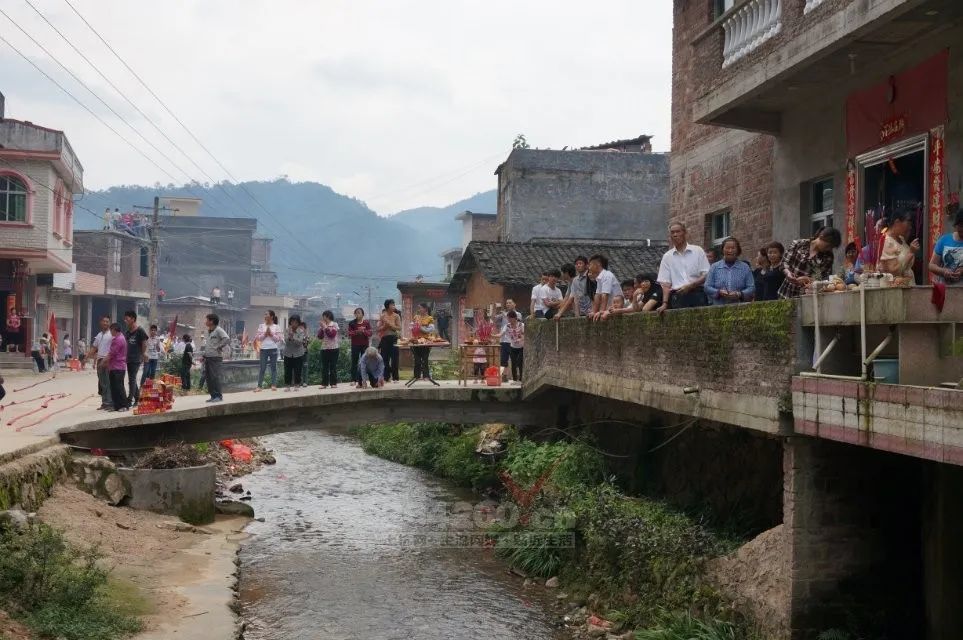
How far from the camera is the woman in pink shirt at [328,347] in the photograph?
1859 centimetres

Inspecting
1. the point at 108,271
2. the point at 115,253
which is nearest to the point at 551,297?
the point at 108,271

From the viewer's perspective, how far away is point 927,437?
6.80 m

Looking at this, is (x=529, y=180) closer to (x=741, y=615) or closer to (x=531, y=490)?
(x=531, y=490)

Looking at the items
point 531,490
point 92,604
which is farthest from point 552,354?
point 92,604

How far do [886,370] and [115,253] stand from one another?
→ 153 ft

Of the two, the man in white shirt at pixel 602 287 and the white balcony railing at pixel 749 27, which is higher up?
the white balcony railing at pixel 749 27

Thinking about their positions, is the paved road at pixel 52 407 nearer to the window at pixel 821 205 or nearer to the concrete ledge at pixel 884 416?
the window at pixel 821 205

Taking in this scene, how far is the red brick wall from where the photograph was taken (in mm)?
14414

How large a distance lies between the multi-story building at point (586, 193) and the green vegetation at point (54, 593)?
2926 cm

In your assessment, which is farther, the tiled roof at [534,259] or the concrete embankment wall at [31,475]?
the tiled roof at [534,259]

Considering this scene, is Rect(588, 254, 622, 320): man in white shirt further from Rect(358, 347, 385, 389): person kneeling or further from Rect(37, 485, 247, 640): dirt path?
Rect(37, 485, 247, 640): dirt path

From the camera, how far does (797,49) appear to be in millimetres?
11031

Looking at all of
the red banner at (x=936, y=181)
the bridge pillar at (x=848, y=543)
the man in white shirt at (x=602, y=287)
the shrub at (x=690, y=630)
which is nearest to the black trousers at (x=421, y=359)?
the man in white shirt at (x=602, y=287)

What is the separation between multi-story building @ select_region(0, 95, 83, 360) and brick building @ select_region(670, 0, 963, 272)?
23.2 metres
